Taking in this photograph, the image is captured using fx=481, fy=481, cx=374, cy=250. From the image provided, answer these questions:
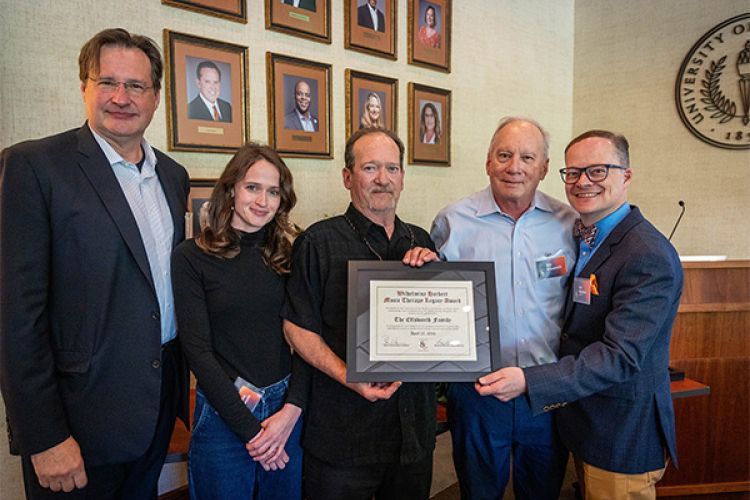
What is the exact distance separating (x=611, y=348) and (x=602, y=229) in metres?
0.45

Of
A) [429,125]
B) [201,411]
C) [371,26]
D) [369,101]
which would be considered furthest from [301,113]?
[201,411]

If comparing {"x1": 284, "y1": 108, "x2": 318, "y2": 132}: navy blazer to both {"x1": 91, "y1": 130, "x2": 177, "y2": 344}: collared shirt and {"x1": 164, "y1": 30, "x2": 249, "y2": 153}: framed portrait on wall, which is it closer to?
{"x1": 164, "y1": 30, "x2": 249, "y2": 153}: framed portrait on wall

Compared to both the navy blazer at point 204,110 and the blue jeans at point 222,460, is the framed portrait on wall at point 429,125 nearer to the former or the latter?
the navy blazer at point 204,110

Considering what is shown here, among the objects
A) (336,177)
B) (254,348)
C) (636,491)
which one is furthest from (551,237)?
Result: (336,177)

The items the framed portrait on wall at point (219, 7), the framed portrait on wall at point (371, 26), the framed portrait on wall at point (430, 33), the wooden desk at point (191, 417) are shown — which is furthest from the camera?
the framed portrait on wall at point (430, 33)

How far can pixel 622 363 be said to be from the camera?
149 cm

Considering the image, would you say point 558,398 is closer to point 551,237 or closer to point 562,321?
point 562,321

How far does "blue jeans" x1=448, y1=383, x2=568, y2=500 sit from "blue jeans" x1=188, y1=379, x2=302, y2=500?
709 mm

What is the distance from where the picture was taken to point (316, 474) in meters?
1.60

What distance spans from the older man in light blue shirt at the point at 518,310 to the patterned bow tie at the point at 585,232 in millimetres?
43

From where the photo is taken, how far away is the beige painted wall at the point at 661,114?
3553 mm

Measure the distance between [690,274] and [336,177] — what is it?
2078mm

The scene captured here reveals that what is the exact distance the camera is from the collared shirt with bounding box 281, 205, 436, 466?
1.55m

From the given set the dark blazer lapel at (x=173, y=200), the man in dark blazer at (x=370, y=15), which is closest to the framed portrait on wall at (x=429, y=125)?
the man in dark blazer at (x=370, y=15)
